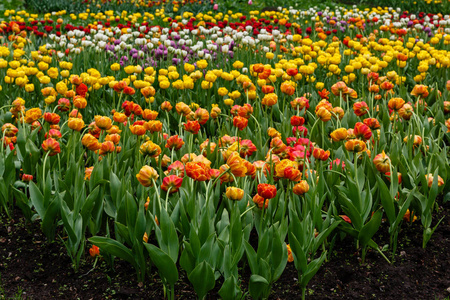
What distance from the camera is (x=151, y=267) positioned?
2289mm

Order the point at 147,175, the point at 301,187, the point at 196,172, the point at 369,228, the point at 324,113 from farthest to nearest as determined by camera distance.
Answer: the point at 324,113 < the point at 369,228 < the point at 301,187 < the point at 147,175 < the point at 196,172

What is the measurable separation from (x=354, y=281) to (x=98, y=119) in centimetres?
141

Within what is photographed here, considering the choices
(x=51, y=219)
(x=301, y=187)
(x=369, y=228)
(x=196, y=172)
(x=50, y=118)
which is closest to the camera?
(x=196, y=172)

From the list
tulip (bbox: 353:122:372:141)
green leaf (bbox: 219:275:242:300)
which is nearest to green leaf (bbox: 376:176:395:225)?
tulip (bbox: 353:122:372:141)

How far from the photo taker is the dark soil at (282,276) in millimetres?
2154

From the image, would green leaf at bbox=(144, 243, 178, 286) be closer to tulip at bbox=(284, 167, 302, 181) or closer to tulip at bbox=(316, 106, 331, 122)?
tulip at bbox=(284, 167, 302, 181)

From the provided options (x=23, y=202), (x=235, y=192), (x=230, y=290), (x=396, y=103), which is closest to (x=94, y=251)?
(x=23, y=202)

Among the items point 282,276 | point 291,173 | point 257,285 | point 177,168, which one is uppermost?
point 291,173

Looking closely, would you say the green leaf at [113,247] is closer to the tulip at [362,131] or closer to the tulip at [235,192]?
the tulip at [235,192]

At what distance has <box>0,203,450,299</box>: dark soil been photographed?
2.15 meters

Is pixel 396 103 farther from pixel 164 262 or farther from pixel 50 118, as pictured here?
pixel 50 118

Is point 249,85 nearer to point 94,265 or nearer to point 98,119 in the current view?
point 98,119

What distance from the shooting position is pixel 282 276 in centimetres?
226

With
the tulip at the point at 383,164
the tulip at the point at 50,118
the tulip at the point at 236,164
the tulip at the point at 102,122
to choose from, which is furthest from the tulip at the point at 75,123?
the tulip at the point at 383,164
